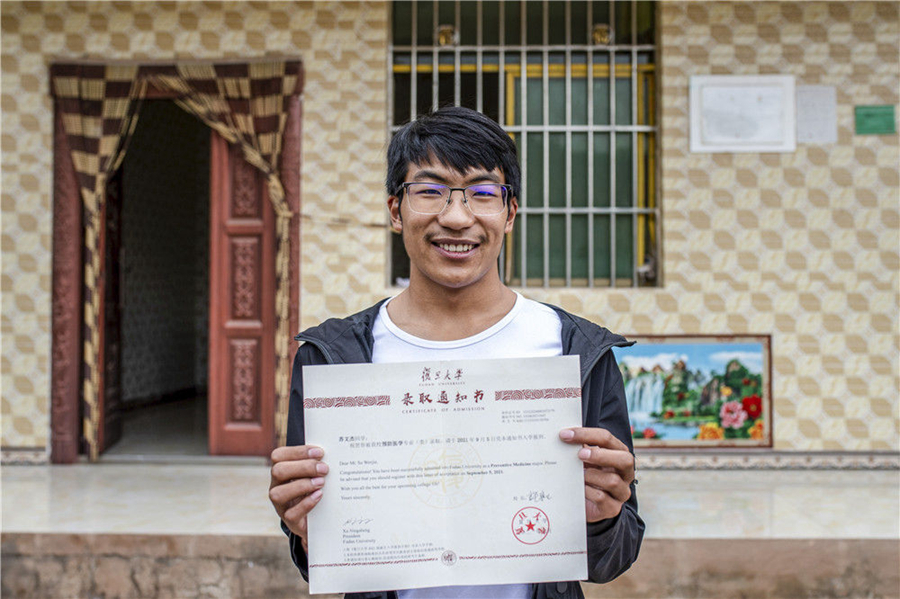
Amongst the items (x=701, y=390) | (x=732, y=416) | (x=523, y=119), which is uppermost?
(x=523, y=119)

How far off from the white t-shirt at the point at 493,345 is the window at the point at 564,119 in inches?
146

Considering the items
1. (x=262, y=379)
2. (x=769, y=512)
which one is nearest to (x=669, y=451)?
(x=769, y=512)

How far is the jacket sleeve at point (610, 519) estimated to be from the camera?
126cm

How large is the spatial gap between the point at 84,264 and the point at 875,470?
5.54 meters

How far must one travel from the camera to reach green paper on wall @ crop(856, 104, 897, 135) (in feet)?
16.1

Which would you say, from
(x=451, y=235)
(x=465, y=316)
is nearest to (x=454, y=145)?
(x=451, y=235)

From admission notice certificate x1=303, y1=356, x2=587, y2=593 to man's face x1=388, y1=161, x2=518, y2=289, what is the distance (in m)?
0.20

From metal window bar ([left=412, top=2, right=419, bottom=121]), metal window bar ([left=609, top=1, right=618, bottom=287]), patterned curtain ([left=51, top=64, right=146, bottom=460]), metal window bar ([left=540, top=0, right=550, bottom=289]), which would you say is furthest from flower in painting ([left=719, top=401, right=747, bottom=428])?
patterned curtain ([left=51, top=64, right=146, bottom=460])

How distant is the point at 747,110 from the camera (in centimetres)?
493

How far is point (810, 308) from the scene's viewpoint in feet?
16.2

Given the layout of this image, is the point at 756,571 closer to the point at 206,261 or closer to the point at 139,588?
the point at 139,588

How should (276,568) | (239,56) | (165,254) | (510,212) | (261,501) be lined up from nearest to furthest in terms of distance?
(510,212)
(276,568)
(261,501)
(239,56)
(165,254)

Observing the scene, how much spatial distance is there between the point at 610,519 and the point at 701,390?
3.94m

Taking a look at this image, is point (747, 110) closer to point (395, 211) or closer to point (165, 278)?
point (395, 211)
